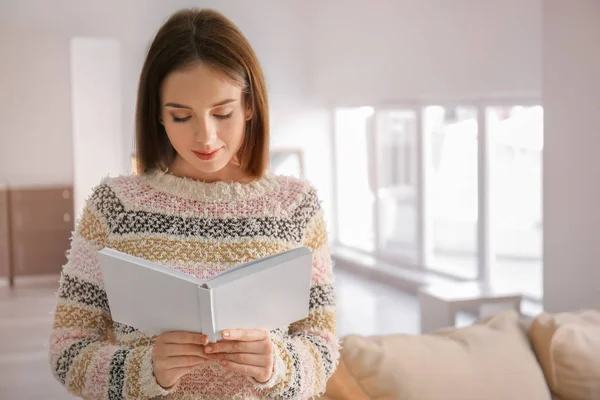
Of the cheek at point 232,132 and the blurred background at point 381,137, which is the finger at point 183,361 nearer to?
the cheek at point 232,132

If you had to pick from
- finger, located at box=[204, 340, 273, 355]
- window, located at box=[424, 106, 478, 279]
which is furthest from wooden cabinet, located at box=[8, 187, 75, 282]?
finger, located at box=[204, 340, 273, 355]

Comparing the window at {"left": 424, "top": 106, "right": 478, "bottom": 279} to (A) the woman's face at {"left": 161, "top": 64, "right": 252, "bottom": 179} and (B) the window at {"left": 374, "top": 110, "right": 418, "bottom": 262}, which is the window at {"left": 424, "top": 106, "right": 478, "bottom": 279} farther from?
(A) the woman's face at {"left": 161, "top": 64, "right": 252, "bottom": 179}

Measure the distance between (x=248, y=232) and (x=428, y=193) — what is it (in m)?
5.20

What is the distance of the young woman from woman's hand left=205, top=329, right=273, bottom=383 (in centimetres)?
3

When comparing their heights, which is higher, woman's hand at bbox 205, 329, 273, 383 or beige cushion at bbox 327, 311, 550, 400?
woman's hand at bbox 205, 329, 273, 383

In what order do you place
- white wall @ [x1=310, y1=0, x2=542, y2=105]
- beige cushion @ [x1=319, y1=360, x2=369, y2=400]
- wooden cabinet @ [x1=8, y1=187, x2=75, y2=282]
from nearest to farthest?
beige cushion @ [x1=319, y1=360, x2=369, y2=400], white wall @ [x1=310, y1=0, x2=542, y2=105], wooden cabinet @ [x1=8, y1=187, x2=75, y2=282]

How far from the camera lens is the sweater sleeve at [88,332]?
3.92 feet

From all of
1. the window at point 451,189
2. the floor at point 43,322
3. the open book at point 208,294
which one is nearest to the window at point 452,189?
the window at point 451,189

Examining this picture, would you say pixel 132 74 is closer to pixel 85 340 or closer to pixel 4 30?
pixel 4 30

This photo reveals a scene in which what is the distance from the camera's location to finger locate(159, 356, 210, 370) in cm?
111

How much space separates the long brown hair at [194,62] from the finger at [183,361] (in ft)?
1.13

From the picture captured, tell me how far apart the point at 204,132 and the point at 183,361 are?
334 mm

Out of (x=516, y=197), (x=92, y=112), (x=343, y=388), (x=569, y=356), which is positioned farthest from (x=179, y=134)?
(x=92, y=112)

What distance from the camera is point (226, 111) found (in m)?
1.25
